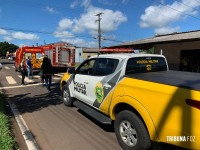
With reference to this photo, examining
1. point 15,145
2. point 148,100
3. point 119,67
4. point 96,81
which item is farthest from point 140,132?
point 15,145

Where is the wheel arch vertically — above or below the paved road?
above

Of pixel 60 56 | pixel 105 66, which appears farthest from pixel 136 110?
pixel 60 56

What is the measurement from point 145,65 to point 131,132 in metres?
1.83

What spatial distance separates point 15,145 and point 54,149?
30.5 inches

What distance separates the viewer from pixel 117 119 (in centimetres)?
→ 474

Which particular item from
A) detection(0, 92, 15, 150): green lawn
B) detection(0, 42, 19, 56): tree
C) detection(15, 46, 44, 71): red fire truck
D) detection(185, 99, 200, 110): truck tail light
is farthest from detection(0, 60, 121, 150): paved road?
detection(0, 42, 19, 56): tree

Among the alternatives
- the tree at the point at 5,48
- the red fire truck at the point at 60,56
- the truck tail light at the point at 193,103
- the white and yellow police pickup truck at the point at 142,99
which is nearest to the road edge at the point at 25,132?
the white and yellow police pickup truck at the point at 142,99

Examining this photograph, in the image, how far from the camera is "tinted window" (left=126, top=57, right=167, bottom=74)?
5309 millimetres

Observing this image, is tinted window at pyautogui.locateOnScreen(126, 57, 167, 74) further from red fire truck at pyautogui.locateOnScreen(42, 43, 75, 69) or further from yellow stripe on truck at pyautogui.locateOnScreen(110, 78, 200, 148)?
red fire truck at pyautogui.locateOnScreen(42, 43, 75, 69)

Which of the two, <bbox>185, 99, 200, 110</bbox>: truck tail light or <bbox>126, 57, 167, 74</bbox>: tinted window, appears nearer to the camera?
<bbox>185, 99, 200, 110</bbox>: truck tail light

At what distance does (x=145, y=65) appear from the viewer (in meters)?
5.63

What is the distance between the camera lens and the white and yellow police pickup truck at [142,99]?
3418mm

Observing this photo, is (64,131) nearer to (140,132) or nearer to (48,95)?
(140,132)

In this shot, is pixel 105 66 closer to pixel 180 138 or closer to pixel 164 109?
pixel 164 109
